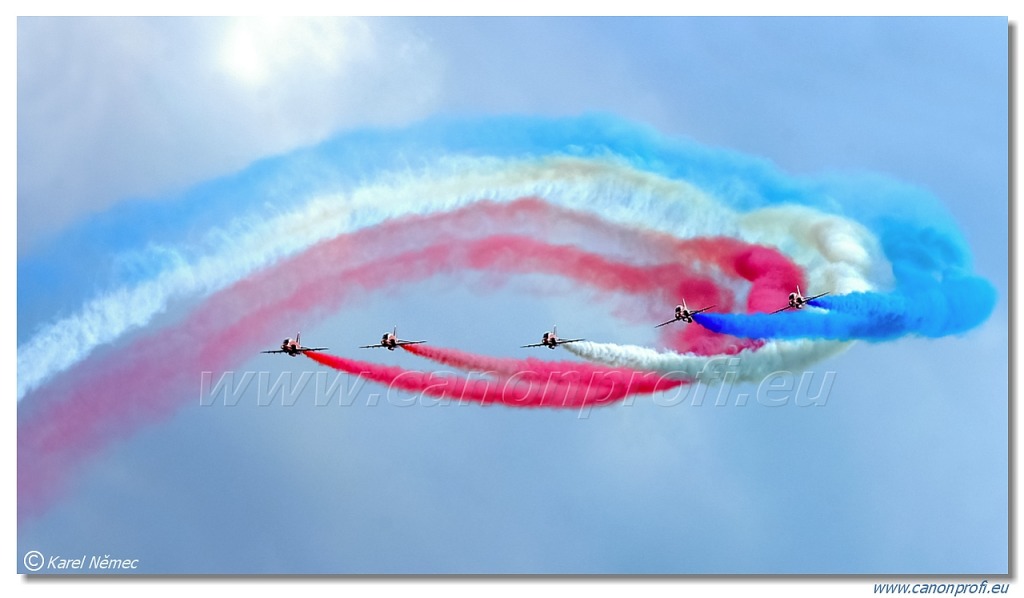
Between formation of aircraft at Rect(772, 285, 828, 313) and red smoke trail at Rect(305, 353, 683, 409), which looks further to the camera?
red smoke trail at Rect(305, 353, 683, 409)

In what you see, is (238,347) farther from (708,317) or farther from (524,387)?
(708,317)

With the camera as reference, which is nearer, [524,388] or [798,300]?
[798,300]

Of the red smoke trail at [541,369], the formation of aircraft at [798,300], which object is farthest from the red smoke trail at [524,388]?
the formation of aircraft at [798,300]

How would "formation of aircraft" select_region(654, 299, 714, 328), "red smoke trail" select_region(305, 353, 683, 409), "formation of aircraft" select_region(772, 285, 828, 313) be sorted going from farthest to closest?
1. "red smoke trail" select_region(305, 353, 683, 409)
2. "formation of aircraft" select_region(654, 299, 714, 328)
3. "formation of aircraft" select_region(772, 285, 828, 313)

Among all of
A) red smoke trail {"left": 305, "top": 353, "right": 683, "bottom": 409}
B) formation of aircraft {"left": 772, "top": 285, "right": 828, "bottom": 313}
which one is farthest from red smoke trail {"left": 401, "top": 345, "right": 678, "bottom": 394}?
formation of aircraft {"left": 772, "top": 285, "right": 828, "bottom": 313}

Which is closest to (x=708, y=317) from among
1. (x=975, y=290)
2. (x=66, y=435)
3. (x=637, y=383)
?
(x=637, y=383)

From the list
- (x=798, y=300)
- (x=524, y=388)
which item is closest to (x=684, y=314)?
(x=798, y=300)

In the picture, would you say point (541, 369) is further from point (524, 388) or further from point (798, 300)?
point (798, 300)

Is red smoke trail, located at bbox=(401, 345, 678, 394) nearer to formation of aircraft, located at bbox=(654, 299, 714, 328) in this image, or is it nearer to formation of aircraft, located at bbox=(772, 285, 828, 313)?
formation of aircraft, located at bbox=(654, 299, 714, 328)

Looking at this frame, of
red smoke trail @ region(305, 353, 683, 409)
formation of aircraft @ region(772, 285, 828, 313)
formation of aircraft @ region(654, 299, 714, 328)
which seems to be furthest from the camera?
red smoke trail @ region(305, 353, 683, 409)
